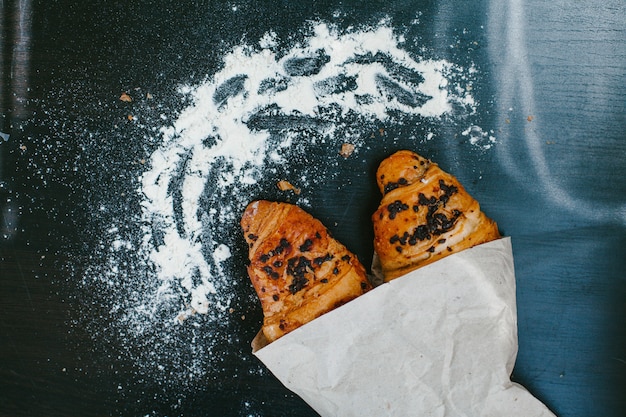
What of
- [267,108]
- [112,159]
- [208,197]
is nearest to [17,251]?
[112,159]

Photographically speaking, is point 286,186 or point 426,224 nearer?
point 426,224

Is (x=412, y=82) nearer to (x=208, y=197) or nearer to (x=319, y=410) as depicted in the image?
(x=208, y=197)

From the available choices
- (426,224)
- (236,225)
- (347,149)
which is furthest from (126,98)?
(426,224)

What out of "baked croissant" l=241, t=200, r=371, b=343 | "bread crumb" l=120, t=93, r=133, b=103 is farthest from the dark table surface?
"baked croissant" l=241, t=200, r=371, b=343

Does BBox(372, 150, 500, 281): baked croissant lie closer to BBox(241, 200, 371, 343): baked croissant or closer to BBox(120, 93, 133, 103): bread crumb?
BBox(241, 200, 371, 343): baked croissant

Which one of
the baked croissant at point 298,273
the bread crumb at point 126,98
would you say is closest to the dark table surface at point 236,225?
the bread crumb at point 126,98

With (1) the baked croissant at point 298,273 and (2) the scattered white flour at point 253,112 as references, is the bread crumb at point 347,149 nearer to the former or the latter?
(2) the scattered white flour at point 253,112

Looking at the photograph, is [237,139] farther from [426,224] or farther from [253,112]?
[426,224]
